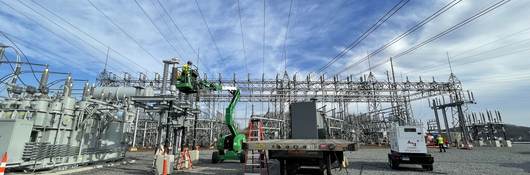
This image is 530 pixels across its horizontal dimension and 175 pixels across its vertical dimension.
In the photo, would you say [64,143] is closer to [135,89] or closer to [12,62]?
[135,89]

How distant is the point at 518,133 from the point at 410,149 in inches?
5375

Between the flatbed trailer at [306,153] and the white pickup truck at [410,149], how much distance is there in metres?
6.50

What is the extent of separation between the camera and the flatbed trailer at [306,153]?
6.94 metres

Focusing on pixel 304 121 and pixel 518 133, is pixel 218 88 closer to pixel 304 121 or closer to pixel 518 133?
pixel 304 121

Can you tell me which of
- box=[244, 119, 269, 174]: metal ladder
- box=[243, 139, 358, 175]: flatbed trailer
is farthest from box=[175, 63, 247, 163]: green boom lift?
box=[243, 139, 358, 175]: flatbed trailer

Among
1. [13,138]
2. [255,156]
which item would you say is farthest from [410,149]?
[13,138]

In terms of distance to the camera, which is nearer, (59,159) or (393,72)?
(59,159)

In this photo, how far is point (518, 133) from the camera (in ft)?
343

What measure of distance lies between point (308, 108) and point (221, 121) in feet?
84.3

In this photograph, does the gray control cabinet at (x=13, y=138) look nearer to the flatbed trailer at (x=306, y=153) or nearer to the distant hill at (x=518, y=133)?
the flatbed trailer at (x=306, y=153)

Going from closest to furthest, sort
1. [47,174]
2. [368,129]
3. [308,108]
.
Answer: [47,174] → [308,108] → [368,129]

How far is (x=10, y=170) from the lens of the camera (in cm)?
1039

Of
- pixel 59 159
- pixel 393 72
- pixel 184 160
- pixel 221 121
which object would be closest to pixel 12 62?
A: pixel 59 159

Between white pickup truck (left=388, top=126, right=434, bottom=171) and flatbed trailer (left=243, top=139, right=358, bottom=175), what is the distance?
21.3 ft
